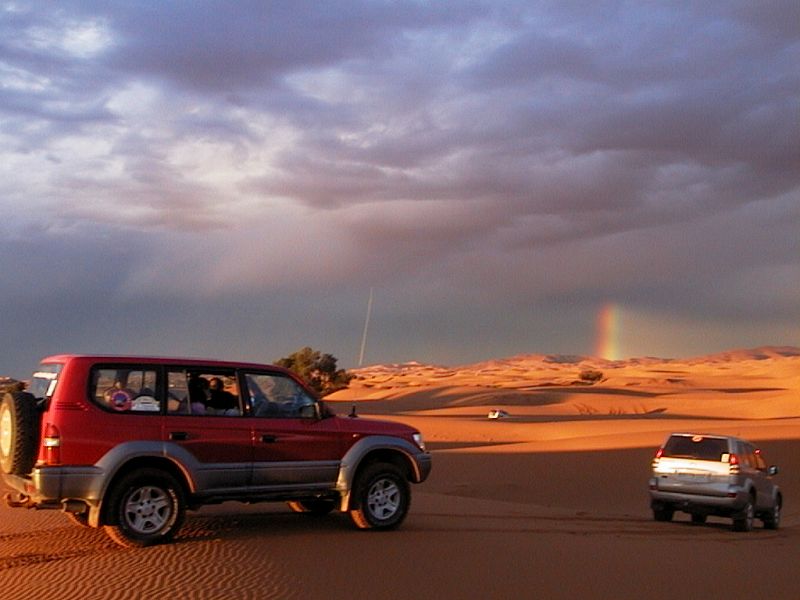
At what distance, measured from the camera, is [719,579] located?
33.4 ft

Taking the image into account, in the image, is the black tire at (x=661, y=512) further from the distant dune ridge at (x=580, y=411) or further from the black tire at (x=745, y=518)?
the distant dune ridge at (x=580, y=411)

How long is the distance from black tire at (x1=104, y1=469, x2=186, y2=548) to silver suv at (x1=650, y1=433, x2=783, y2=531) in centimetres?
977

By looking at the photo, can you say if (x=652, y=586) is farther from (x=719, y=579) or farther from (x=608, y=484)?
(x=608, y=484)

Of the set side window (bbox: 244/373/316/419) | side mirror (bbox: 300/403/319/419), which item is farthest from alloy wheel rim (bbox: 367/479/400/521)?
side window (bbox: 244/373/316/419)

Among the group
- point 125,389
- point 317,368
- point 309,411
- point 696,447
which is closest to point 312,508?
point 309,411

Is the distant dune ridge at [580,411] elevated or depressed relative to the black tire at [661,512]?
elevated

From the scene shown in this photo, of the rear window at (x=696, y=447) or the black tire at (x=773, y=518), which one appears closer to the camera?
the rear window at (x=696, y=447)

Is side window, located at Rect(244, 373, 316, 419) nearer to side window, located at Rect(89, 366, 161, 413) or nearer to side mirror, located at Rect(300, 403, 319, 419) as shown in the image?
side mirror, located at Rect(300, 403, 319, 419)

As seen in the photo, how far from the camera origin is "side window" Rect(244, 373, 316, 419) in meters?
11.4

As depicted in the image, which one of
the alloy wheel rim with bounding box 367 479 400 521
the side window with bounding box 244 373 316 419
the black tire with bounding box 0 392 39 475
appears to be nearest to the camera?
the black tire with bounding box 0 392 39 475

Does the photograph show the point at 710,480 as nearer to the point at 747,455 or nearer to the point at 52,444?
the point at 747,455

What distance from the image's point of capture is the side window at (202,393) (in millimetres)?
10859

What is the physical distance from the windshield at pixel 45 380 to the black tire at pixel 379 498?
12.5ft

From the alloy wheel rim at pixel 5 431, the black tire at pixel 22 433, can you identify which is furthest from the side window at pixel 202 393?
the alloy wheel rim at pixel 5 431
